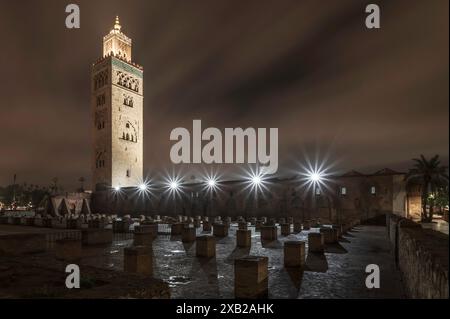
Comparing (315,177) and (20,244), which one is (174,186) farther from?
(20,244)

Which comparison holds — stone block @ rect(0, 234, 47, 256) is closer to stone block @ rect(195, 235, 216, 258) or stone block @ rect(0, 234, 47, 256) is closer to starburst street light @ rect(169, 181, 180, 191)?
stone block @ rect(195, 235, 216, 258)

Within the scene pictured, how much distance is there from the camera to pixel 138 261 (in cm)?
786

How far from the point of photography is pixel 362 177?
102 ft

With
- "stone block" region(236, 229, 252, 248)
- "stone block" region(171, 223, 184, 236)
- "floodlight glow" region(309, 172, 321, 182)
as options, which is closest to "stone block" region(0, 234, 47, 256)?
"stone block" region(171, 223, 184, 236)

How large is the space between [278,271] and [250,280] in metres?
2.55

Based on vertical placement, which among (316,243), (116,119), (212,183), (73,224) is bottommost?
(73,224)

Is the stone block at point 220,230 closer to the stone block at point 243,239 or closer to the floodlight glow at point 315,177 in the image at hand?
the stone block at point 243,239

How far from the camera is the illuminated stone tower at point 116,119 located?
52.5 metres

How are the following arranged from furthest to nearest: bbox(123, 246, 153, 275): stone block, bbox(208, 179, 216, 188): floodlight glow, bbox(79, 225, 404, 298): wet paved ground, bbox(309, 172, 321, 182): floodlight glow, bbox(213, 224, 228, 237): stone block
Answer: bbox(208, 179, 216, 188): floodlight glow < bbox(309, 172, 321, 182): floodlight glow < bbox(213, 224, 228, 237): stone block < bbox(123, 246, 153, 275): stone block < bbox(79, 225, 404, 298): wet paved ground

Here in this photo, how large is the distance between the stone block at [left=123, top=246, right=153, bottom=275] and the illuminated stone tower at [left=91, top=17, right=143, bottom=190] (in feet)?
150

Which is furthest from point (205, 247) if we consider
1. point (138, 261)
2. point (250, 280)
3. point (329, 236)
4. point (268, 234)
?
point (329, 236)

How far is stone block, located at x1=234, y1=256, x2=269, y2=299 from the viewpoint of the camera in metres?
6.48

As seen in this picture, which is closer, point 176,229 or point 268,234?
point 268,234
